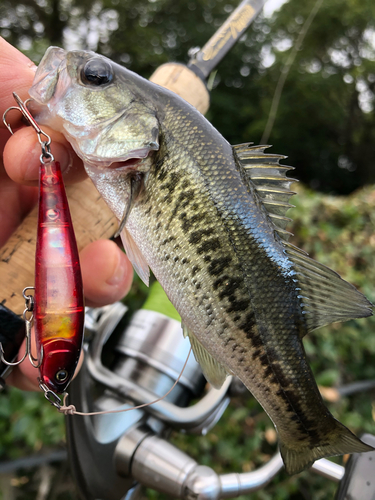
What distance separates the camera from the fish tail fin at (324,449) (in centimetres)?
88

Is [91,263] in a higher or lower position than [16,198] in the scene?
lower

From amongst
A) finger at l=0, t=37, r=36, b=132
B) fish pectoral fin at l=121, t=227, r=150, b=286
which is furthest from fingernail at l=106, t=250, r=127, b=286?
finger at l=0, t=37, r=36, b=132

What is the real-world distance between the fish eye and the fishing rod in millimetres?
337

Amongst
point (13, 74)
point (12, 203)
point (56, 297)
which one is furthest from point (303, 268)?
point (12, 203)

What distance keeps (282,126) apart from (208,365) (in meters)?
16.8

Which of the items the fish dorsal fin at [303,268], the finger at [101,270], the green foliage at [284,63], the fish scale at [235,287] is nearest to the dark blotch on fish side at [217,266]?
the fish scale at [235,287]

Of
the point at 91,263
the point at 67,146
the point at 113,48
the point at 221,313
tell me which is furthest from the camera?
the point at 113,48

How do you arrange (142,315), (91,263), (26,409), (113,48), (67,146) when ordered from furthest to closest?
(113,48) → (26,409) → (142,315) → (91,263) → (67,146)

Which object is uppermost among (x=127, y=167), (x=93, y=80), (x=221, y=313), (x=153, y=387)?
(x=93, y=80)

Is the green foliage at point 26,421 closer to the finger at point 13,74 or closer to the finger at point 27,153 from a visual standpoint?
the finger at point 27,153

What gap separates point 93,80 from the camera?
0.94 meters

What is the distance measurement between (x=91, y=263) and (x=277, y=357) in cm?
66

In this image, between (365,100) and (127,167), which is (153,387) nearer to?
Result: (127,167)

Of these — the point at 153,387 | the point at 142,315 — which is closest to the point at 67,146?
the point at 142,315
